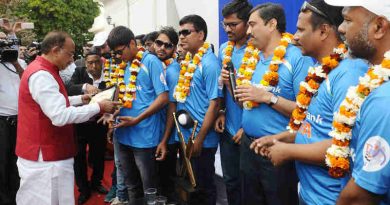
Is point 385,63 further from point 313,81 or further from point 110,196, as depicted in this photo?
point 110,196

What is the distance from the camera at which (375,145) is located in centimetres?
119

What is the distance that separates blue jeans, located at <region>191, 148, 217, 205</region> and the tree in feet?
54.8

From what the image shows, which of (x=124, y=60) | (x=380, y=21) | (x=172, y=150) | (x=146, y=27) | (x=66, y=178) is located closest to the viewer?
(x=380, y=21)

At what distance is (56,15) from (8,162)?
1580cm

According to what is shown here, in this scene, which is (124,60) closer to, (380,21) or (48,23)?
(380,21)

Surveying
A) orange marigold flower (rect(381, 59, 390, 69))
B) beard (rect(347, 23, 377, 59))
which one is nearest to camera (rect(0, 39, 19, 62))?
beard (rect(347, 23, 377, 59))

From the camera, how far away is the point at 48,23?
18.7 metres

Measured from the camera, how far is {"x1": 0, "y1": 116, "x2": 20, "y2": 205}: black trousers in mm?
4309

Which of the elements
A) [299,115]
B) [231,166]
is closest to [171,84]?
[231,166]

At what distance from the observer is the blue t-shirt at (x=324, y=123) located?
176 centimetres

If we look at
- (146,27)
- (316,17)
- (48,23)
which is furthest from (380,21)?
(48,23)

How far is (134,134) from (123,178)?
811 millimetres

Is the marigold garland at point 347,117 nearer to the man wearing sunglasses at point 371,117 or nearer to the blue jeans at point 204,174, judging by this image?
the man wearing sunglasses at point 371,117

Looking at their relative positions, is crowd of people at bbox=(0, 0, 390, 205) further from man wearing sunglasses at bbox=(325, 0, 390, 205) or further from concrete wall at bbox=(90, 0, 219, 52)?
concrete wall at bbox=(90, 0, 219, 52)
